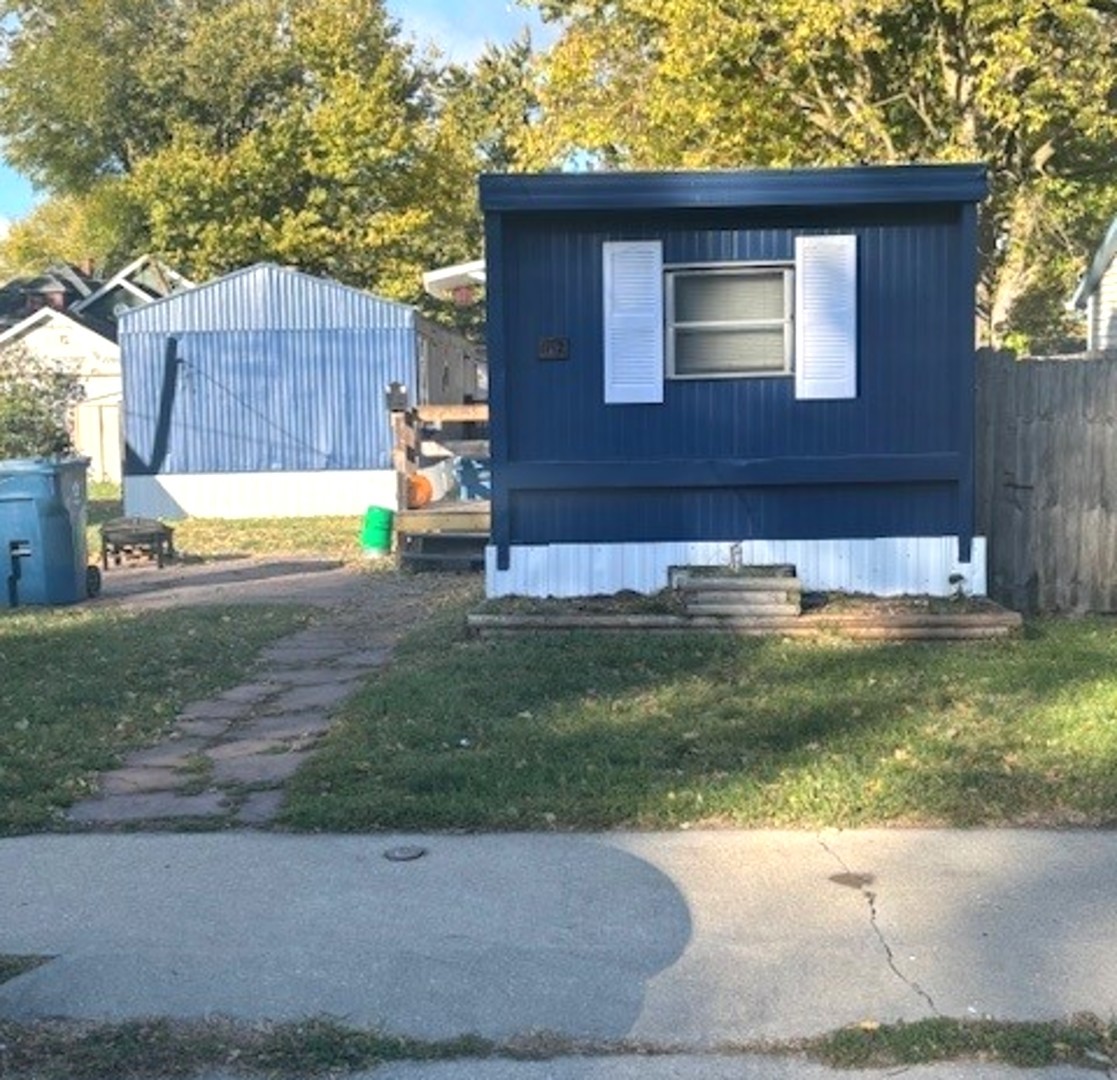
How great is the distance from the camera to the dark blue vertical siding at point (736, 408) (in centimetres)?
1088

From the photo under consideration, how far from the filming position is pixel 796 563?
11.1 metres

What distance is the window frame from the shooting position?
10.9 metres

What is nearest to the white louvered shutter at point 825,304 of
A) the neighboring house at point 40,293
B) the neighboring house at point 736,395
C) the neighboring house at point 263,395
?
the neighboring house at point 736,395

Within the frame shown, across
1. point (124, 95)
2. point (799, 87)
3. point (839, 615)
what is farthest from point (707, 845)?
point (124, 95)

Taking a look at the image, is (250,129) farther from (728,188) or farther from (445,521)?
(728,188)

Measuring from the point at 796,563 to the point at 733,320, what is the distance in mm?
1852

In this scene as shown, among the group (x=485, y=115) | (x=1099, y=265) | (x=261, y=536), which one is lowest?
(x=261, y=536)

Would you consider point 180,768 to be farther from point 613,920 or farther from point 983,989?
point 983,989

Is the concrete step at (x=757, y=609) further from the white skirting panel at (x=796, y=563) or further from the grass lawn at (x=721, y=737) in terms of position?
the white skirting panel at (x=796, y=563)

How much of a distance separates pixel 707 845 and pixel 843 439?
5607 mm

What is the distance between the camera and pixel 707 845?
6.00 meters

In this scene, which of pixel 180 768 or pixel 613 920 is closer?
pixel 613 920

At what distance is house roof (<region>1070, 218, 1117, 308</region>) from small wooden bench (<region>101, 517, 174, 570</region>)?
12.9 m

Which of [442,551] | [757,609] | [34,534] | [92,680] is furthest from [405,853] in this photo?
[442,551]
